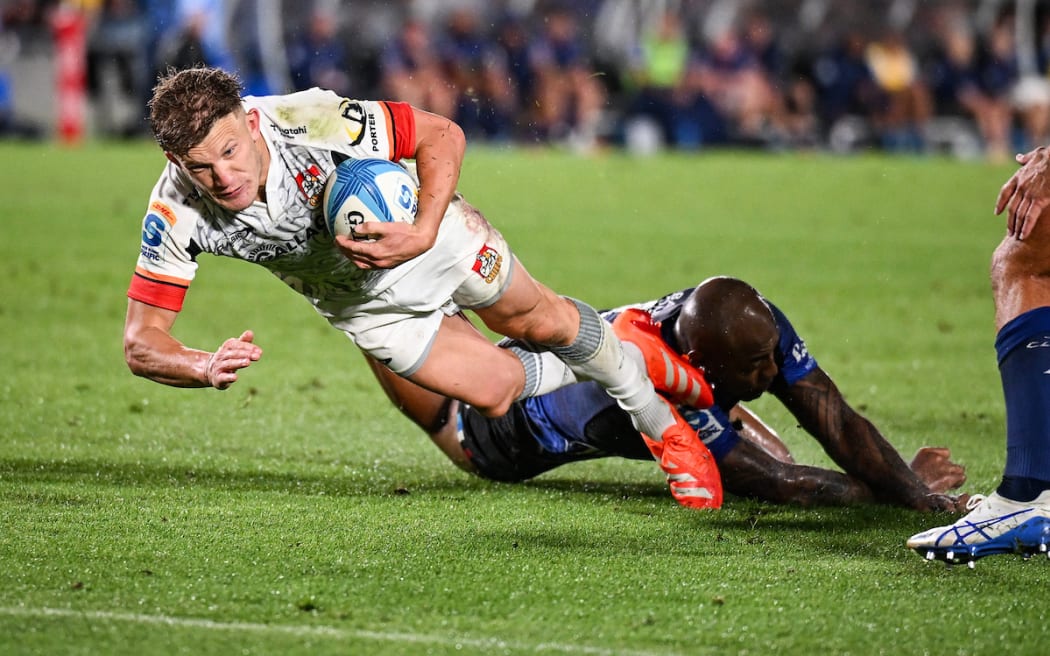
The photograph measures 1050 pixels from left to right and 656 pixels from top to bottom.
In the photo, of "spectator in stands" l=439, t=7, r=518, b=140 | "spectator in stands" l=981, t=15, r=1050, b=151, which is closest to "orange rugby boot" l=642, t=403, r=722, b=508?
"spectator in stands" l=439, t=7, r=518, b=140

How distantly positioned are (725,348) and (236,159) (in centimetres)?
190

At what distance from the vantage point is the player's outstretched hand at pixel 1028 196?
15.6 ft

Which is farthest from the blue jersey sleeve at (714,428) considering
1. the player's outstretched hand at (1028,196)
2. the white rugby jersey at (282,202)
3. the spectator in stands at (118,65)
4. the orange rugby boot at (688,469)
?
the spectator in stands at (118,65)

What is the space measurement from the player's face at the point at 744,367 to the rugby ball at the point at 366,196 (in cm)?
135

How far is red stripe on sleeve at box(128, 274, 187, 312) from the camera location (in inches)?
199

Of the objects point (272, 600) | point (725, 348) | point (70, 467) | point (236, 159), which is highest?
point (236, 159)

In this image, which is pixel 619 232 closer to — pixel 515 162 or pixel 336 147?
pixel 515 162

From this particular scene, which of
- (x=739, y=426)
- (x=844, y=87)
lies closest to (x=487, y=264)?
(x=739, y=426)

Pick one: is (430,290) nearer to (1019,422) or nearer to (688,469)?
(688,469)

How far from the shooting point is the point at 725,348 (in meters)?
5.41

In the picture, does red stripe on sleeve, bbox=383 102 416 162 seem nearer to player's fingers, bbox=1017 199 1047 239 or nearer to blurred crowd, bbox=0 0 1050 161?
player's fingers, bbox=1017 199 1047 239

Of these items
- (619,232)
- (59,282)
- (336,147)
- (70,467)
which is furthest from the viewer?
(619,232)

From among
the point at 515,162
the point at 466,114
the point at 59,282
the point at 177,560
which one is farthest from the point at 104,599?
the point at 466,114

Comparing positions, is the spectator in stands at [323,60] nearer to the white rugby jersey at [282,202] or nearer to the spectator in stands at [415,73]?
the spectator in stands at [415,73]
